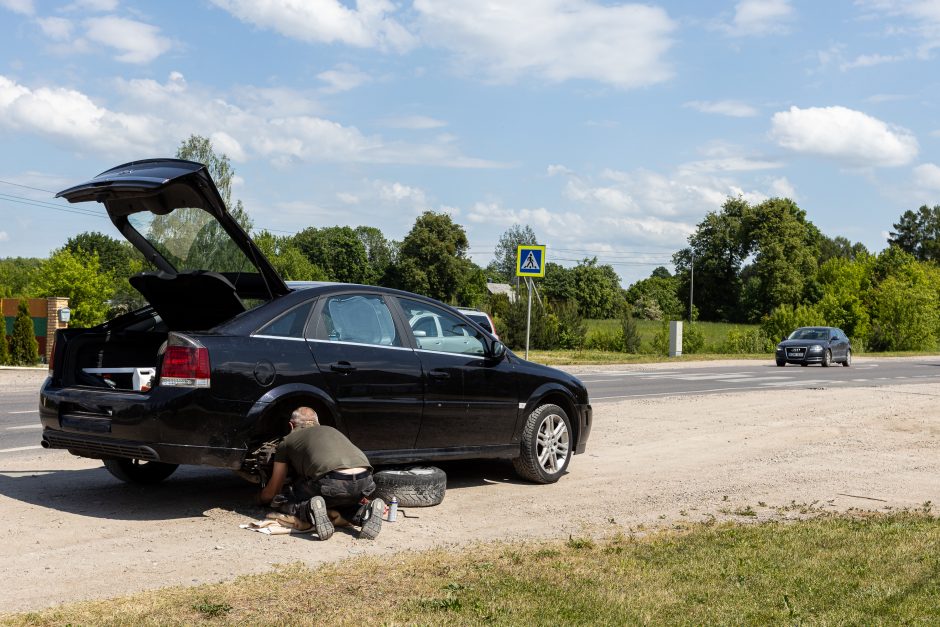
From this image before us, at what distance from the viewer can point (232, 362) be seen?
665 centimetres

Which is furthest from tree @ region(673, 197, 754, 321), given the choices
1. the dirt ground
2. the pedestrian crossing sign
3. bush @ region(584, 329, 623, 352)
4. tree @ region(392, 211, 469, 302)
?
the dirt ground

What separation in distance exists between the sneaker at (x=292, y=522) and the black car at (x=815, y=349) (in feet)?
104

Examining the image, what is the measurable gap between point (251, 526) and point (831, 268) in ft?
289

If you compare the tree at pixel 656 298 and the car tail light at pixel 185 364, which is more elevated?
the tree at pixel 656 298

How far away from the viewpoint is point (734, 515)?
25.1 feet

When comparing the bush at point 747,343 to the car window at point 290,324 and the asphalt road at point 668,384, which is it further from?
the car window at point 290,324

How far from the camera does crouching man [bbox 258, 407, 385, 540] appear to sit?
21.5ft

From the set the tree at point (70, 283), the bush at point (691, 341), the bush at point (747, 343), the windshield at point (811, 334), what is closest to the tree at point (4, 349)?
the tree at point (70, 283)

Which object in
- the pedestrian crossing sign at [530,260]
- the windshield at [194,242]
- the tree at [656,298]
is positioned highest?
the tree at [656,298]

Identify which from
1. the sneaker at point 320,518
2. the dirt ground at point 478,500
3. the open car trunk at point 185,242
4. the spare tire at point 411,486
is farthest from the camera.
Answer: the spare tire at point 411,486

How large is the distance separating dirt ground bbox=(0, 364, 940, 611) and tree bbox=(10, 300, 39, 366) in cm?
1933

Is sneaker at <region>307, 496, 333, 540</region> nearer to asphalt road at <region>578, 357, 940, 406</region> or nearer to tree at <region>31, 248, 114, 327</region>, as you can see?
asphalt road at <region>578, 357, 940, 406</region>

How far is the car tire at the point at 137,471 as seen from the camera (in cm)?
809

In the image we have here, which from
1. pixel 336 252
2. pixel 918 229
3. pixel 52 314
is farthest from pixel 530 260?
pixel 918 229
